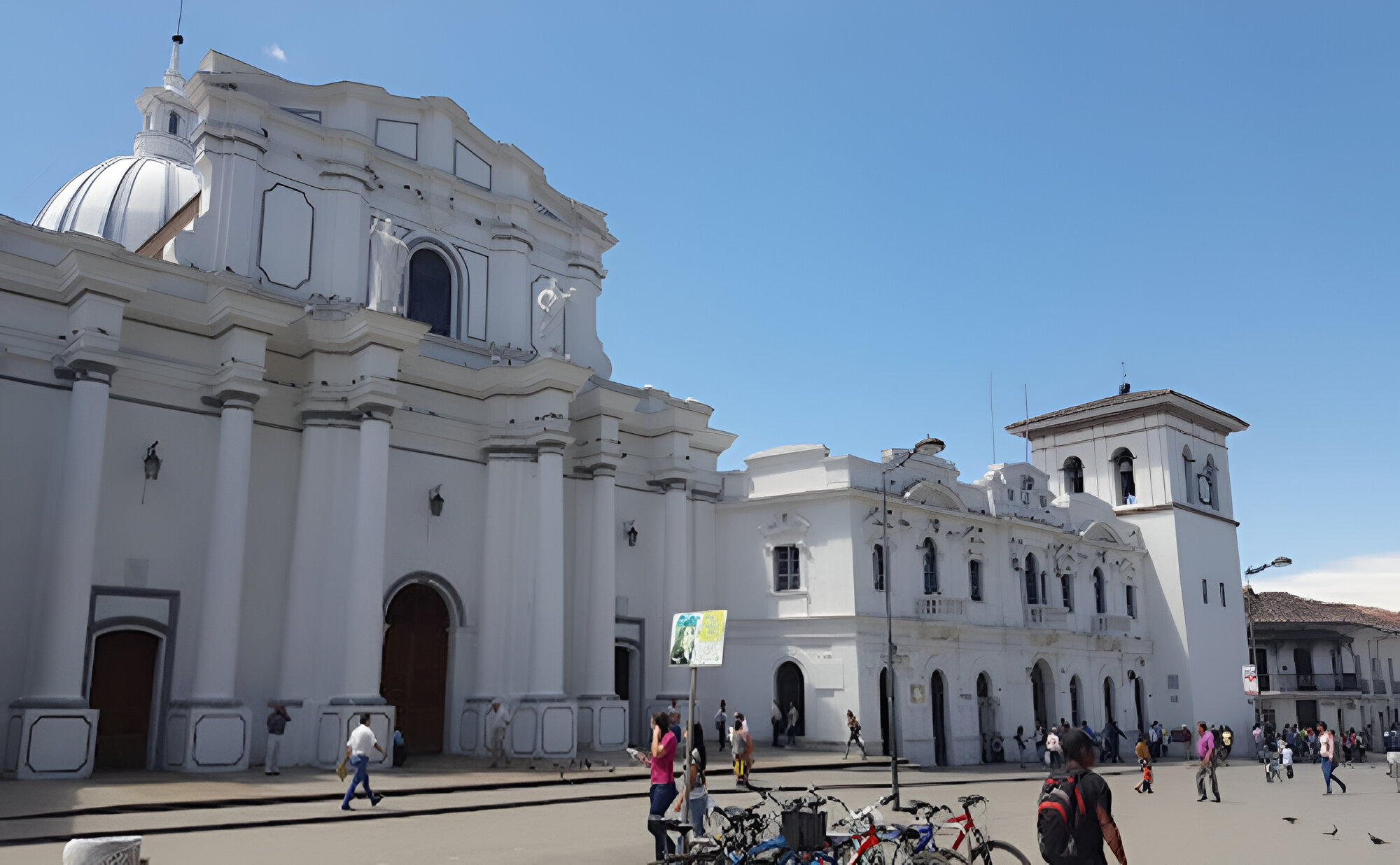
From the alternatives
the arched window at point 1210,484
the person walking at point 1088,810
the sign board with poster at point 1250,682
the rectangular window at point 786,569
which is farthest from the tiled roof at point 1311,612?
the person walking at point 1088,810

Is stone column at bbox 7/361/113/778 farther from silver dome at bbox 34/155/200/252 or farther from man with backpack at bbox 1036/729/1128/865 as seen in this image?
silver dome at bbox 34/155/200/252

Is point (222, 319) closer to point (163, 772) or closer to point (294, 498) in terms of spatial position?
point (294, 498)

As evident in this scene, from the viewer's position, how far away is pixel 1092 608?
136 feet

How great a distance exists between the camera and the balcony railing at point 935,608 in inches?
1296

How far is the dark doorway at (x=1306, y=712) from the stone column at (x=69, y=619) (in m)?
57.7

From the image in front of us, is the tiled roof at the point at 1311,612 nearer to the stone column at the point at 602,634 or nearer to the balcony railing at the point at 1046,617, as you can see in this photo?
the balcony railing at the point at 1046,617

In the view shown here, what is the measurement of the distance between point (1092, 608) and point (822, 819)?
34836 millimetres

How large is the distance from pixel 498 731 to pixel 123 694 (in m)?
7.23

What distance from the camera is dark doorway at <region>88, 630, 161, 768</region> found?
20.0m

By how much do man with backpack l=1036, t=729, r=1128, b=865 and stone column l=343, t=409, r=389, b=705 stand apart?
17.1 m

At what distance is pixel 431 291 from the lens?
27.3m

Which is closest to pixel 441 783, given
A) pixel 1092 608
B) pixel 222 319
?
pixel 222 319

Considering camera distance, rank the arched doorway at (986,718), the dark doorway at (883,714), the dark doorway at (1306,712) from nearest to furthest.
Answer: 1. the dark doorway at (883,714)
2. the arched doorway at (986,718)
3. the dark doorway at (1306,712)

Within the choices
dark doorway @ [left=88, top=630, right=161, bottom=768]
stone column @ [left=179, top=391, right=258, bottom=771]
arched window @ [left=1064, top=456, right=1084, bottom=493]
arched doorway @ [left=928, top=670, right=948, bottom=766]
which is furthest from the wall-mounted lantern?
arched window @ [left=1064, top=456, right=1084, bottom=493]
